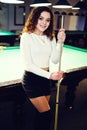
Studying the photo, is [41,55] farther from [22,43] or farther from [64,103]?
[64,103]

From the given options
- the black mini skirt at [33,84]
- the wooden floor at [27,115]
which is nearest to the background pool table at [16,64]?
the wooden floor at [27,115]

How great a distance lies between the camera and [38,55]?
1862 millimetres

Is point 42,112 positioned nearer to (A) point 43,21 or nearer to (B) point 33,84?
(B) point 33,84

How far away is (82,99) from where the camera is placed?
3.95m

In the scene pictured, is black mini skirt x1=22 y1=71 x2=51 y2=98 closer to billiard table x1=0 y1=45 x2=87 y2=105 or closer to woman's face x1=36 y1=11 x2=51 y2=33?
billiard table x1=0 y1=45 x2=87 y2=105

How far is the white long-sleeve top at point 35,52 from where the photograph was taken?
1812mm

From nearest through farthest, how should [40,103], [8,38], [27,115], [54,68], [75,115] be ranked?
[40,103]
[54,68]
[27,115]
[75,115]
[8,38]

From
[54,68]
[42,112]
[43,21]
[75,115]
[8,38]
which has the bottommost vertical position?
[75,115]

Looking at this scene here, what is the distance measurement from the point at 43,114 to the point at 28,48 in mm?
658

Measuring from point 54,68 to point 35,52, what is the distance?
0.97 m

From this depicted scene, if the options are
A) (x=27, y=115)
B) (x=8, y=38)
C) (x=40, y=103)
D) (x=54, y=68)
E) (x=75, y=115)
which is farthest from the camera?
(x=8, y=38)

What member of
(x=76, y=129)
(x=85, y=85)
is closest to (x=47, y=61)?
(x=76, y=129)

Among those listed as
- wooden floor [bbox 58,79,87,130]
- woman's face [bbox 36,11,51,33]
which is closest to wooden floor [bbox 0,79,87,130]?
wooden floor [bbox 58,79,87,130]

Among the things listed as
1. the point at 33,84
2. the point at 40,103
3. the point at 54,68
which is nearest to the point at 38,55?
the point at 33,84
